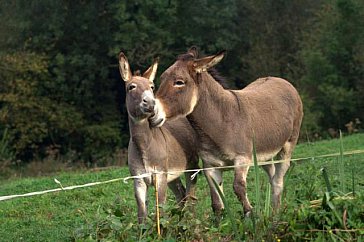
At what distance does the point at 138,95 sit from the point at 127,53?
960 inches

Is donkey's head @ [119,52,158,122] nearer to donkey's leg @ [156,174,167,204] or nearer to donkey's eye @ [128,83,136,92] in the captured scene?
donkey's eye @ [128,83,136,92]

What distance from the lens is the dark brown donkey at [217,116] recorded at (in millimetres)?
6859

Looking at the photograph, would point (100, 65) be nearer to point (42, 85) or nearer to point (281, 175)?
point (42, 85)

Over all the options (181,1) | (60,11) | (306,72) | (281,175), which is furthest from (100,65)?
(281,175)

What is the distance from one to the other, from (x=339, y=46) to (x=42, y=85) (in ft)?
39.9

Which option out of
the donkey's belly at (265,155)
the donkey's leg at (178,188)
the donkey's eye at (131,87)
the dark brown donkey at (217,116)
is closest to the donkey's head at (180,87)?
the dark brown donkey at (217,116)

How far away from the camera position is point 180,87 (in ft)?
22.5

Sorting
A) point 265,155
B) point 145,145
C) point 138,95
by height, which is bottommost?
point 265,155

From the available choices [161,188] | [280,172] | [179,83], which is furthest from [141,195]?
[280,172]

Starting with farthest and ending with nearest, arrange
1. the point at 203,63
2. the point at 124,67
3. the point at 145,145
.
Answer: the point at 124,67 → the point at 145,145 → the point at 203,63

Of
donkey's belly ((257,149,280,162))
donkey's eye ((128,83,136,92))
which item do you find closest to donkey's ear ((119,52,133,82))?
donkey's eye ((128,83,136,92))

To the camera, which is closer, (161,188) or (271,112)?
(161,188)

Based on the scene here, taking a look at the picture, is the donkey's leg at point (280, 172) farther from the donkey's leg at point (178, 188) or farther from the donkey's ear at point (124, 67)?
the donkey's ear at point (124, 67)

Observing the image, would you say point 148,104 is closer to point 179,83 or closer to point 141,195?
point 179,83
